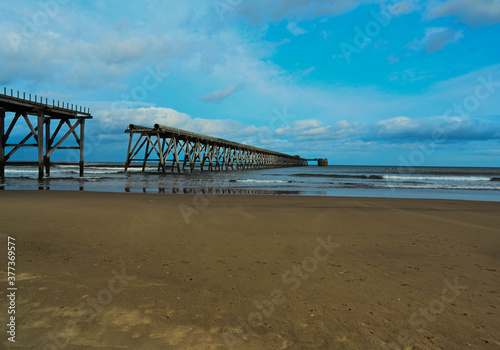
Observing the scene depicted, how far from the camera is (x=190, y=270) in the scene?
326 cm

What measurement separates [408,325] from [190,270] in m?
2.09

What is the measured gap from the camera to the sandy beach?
207cm

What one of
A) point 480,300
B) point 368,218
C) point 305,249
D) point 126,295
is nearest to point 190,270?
point 126,295

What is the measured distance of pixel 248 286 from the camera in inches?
113

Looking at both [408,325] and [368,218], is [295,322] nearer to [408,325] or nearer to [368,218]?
[408,325]
